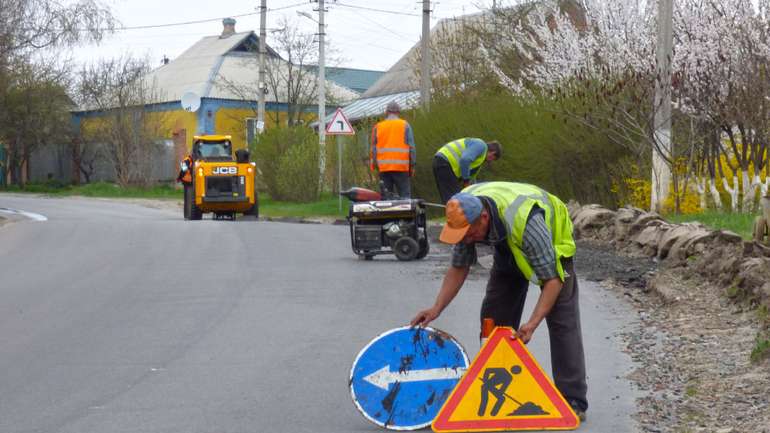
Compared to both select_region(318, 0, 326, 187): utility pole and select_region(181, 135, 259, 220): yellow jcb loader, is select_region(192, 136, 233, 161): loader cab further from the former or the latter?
select_region(318, 0, 326, 187): utility pole

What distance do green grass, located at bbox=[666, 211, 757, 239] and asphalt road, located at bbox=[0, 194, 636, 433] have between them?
3535mm

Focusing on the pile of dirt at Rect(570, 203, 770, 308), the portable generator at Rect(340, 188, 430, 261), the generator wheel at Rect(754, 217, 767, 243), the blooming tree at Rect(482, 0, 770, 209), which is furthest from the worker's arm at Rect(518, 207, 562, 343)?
the blooming tree at Rect(482, 0, 770, 209)

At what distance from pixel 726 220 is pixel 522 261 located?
39.4 ft

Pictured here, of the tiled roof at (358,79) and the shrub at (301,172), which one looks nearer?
the shrub at (301,172)

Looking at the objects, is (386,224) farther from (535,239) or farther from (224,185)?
(224,185)

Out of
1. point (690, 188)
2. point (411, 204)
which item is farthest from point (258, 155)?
point (411, 204)

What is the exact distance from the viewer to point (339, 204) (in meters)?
31.1

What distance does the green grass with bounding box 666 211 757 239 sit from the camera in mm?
16438

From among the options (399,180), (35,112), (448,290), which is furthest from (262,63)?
(448,290)

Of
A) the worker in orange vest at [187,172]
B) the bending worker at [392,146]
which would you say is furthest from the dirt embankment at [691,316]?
the worker in orange vest at [187,172]

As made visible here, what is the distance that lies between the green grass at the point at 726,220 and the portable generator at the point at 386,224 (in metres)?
3.87

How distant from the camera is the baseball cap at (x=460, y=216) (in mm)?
6516

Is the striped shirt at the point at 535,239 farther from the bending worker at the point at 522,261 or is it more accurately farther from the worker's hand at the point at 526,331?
the worker's hand at the point at 526,331

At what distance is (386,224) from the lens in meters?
15.3
